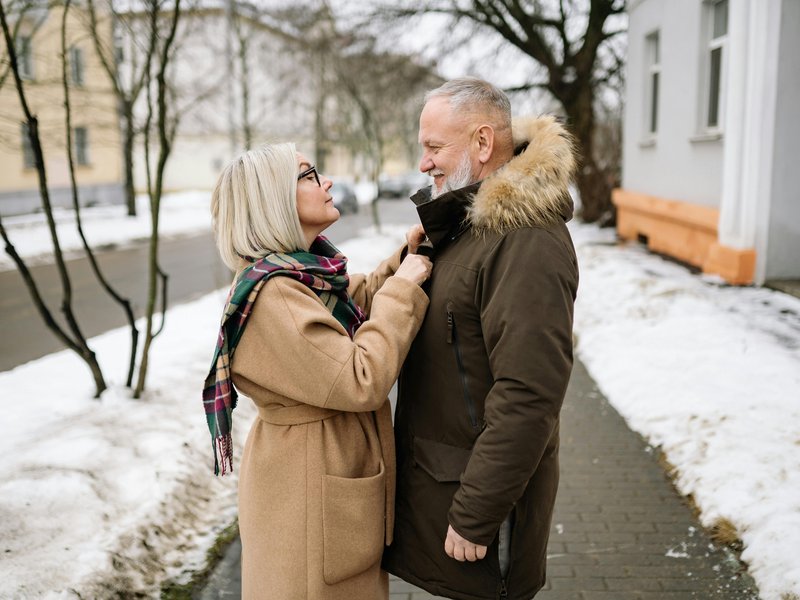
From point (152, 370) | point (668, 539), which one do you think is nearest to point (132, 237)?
point (152, 370)

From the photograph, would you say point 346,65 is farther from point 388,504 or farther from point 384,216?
point 388,504

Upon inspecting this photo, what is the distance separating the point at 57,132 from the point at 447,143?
2536 cm

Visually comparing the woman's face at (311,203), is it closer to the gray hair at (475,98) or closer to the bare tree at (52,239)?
the gray hair at (475,98)

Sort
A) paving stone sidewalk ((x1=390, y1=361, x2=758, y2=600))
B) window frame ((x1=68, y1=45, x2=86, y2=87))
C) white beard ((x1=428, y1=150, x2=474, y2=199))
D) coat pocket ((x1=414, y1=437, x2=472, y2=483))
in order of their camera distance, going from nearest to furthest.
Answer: coat pocket ((x1=414, y1=437, x2=472, y2=483)) < white beard ((x1=428, y1=150, x2=474, y2=199)) < paving stone sidewalk ((x1=390, y1=361, x2=758, y2=600)) < window frame ((x1=68, y1=45, x2=86, y2=87))

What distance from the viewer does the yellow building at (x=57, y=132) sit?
74.9 feet

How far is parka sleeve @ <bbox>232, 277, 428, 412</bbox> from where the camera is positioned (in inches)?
79.6

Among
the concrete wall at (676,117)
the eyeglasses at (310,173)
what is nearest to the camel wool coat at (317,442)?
the eyeglasses at (310,173)

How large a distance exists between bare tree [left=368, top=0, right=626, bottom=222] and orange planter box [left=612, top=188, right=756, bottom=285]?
3241 mm

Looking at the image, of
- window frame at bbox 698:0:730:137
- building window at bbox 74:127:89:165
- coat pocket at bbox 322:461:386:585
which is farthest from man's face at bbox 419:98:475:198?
building window at bbox 74:127:89:165

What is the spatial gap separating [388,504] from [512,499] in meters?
0.48

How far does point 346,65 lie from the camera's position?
63.9 ft

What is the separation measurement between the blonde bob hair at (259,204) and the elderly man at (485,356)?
0.41 meters

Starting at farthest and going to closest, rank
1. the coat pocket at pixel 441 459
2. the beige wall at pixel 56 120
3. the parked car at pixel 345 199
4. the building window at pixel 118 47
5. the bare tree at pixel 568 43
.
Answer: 1. the parked car at pixel 345 199
2. the beige wall at pixel 56 120
3. the bare tree at pixel 568 43
4. the building window at pixel 118 47
5. the coat pocket at pixel 441 459

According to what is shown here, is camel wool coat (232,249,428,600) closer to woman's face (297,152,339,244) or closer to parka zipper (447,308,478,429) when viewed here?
parka zipper (447,308,478,429)
